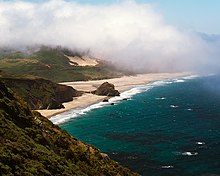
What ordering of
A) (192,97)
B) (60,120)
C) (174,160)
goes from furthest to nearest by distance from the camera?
(192,97)
(60,120)
(174,160)

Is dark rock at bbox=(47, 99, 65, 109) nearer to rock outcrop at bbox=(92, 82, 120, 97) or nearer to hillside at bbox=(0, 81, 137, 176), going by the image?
rock outcrop at bbox=(92, 82, 120, 97)

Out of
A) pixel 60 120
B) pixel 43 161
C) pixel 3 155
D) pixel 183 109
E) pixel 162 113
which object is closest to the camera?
pixel 3 155

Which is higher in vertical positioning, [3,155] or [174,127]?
[3,155]

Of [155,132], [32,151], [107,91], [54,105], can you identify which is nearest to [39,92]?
[54,105]

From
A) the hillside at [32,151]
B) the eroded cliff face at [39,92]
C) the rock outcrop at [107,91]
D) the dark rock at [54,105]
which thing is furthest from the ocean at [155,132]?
the hillside at [32,151]

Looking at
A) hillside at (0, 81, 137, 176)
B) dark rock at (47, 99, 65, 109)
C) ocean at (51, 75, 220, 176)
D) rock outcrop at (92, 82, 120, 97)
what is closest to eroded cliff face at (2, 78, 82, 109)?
dark rock at (47, 99, 65, 109)

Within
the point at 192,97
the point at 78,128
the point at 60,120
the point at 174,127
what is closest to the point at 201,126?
the point at 174,127

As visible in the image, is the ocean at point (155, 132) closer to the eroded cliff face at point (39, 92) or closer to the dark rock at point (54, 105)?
the dark rock at point (54, 105)

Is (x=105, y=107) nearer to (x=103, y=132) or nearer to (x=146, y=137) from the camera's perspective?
(x=103, y=132)
